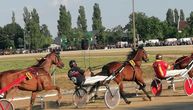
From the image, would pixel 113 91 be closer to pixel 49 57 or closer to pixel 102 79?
pixel 102 79

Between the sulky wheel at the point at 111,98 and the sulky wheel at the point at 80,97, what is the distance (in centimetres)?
86

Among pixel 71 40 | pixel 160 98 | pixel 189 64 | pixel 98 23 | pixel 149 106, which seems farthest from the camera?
pixel 98 23

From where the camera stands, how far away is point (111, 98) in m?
17.8

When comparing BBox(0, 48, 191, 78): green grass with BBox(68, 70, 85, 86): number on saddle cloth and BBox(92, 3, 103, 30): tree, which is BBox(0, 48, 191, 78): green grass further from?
BBox(92, 3, 103, 30): tree

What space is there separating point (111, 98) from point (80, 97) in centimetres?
114

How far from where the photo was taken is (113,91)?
17906mm

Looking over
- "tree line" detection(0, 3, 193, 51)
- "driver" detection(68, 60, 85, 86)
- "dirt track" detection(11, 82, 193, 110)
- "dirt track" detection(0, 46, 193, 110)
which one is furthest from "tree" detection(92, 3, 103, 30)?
"driver" detection(68, 60, 85, 86)

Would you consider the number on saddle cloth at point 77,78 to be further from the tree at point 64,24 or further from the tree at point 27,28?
the tree at point 27,28

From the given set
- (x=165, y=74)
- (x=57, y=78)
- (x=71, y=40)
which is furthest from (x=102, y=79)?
(x=71, y=40)

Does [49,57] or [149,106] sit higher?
[49,57]

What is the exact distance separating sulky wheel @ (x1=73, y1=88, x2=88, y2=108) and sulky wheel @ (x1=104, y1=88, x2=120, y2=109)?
856 millimetres

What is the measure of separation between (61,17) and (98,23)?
37.4 feet

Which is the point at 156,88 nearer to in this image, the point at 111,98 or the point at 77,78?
the point at 111,98

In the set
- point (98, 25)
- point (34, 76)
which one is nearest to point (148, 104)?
point (34, 76)
